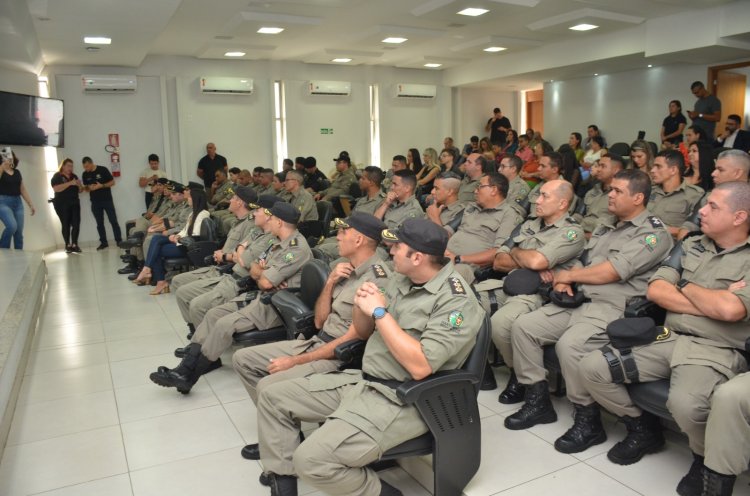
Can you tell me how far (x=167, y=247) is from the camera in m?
6.52

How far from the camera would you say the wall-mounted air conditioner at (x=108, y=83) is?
10.1 m

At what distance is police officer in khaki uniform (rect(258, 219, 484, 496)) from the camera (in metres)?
1.97

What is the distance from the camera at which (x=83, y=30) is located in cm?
732

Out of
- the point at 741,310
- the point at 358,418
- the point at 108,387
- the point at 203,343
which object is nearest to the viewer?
the point at 358,418

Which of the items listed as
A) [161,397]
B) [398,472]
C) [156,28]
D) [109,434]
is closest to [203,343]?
[161,397]

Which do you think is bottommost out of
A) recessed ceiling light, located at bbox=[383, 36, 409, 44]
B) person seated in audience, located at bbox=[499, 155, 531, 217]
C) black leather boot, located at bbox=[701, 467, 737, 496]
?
black leather boot, located at bbox=[701, 467, 737, 496]

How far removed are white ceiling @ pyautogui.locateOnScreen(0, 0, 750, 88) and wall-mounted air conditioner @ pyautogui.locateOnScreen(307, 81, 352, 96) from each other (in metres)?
0.93

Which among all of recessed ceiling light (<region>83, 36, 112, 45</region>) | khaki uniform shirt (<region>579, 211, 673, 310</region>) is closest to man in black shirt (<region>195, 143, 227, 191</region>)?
recessed ceiling light (<region>83, 36, 112, 45</region>)

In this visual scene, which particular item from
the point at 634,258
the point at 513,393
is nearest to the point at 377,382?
the point at 513,393

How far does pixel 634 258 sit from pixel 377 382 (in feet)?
4.97

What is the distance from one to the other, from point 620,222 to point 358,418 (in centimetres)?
188

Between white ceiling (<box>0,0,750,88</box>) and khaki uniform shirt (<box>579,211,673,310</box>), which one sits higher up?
white ceiling (<box>0,0,750,88</box>)

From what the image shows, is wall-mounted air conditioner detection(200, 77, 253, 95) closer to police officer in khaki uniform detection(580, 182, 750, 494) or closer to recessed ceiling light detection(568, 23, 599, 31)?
recessed ceiling light detection(568, 23, 599, 31)

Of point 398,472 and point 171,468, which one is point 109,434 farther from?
point 398,472
